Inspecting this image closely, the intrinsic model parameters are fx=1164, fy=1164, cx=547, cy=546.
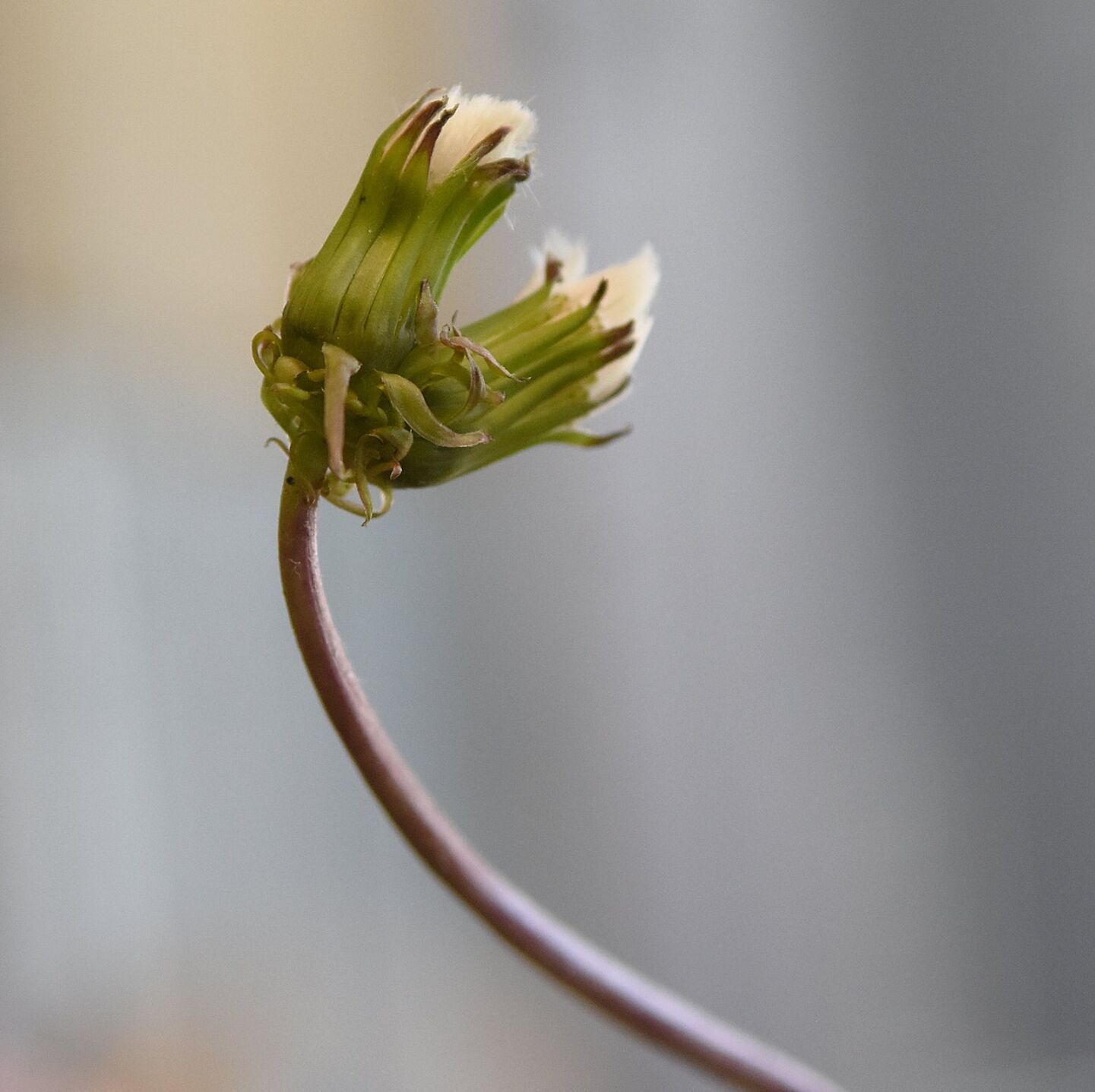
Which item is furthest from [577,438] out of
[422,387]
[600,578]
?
[600,578]

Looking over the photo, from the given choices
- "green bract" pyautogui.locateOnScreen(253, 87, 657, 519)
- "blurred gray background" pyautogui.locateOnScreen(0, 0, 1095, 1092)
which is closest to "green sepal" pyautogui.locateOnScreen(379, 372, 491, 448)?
"green bract" pyautogui.locateOnScreen(253, 87, 657, 519)

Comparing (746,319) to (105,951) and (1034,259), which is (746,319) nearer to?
(1034,259)

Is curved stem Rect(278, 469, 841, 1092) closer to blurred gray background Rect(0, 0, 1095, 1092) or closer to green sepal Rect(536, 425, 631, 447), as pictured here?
green sepal Rect(536, 425, 631, 447)

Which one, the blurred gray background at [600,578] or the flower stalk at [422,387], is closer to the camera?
the flower stalk at [422,387]

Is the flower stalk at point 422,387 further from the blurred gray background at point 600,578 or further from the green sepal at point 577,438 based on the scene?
the blurred gray background at point 600,578

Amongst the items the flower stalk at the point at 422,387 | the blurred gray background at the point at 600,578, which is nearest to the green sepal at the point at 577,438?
the flower stalk at the point at 422,387

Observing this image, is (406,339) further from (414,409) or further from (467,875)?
(467,875)

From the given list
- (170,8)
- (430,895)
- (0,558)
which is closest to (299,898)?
(430,895)
